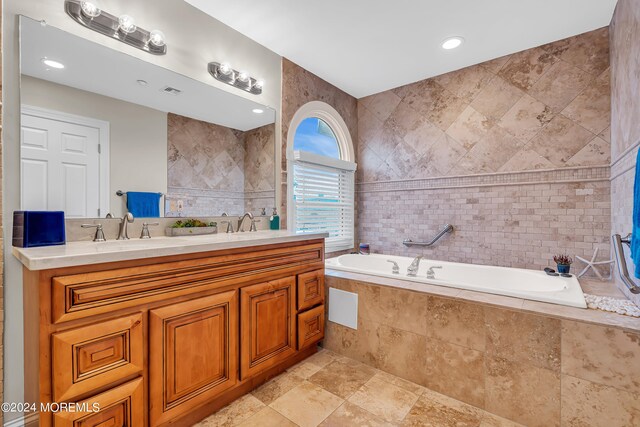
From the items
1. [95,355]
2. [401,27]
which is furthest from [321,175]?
[95,355]

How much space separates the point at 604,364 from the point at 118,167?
2639 millimetres

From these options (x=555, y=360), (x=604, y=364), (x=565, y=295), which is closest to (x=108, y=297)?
(x=555, y=360)

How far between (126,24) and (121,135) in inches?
24.3

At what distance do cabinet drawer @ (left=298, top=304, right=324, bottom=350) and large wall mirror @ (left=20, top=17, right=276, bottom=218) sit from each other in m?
0.97

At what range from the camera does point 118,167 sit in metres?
1.67

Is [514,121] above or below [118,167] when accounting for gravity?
above

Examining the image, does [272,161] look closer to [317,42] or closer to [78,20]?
[317,42]

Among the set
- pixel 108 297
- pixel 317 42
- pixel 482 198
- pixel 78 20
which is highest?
pixel 317 42

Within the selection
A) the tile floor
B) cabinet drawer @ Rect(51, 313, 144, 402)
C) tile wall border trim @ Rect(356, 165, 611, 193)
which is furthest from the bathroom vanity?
tile wall border trim @ Rect(356, 165, 611, 193)

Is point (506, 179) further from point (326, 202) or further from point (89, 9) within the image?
point (89, 9)

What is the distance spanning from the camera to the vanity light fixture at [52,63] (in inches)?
57.4

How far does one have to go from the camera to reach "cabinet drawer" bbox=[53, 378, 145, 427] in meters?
1.04

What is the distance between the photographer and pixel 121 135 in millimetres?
1688

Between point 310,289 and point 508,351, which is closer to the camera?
point 508,351
